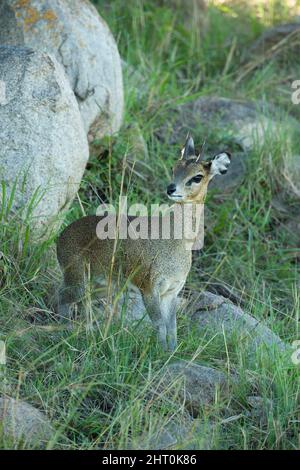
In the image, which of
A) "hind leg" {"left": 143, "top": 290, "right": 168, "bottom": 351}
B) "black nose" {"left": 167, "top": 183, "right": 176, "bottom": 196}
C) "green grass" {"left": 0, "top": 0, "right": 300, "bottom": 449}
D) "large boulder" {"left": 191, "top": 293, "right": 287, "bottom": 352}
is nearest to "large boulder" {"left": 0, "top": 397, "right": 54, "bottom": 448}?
"green grass" {"left": 0, "top": 0, "right": 300, "bottom": 449}

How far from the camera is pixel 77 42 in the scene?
8250mm

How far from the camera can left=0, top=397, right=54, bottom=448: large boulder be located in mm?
4930

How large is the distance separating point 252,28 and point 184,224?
6833 mm

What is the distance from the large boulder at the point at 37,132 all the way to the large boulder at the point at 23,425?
6.27 ft

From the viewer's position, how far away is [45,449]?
16.1ft

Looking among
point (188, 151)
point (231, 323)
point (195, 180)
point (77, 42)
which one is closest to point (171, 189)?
point (195, 180)

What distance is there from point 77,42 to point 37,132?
166cm

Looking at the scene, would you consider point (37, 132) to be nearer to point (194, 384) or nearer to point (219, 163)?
point (219, 163)

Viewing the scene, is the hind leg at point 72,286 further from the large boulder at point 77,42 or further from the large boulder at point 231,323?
the large boulder at point 77,42

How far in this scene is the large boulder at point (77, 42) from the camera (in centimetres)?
813

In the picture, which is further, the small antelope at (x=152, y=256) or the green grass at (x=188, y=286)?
the small antelope at (x=152, y=256)

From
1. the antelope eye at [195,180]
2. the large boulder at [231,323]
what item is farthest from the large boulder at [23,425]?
the antelope eye at [195,180]
